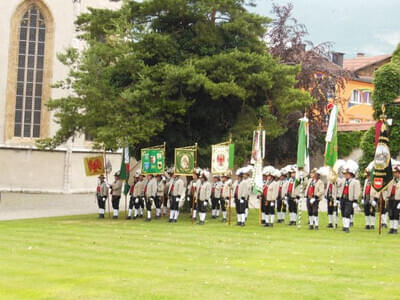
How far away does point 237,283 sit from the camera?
12016 mm

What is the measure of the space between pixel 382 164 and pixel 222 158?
6.38 metres

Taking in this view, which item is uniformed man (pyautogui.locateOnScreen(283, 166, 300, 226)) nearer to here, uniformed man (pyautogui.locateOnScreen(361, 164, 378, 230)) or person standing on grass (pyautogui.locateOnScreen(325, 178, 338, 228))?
person standing on grass (pyautogui.locateOnScreen(325, 178, 338, 228))

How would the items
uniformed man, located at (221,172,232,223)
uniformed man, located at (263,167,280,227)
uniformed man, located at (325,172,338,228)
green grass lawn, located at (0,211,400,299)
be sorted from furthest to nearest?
uniformed man, located at (221,172,232,223)
uniformed man, located at (263,167,280,227)
uniformed man, located at (325,172,338,228)
green grass lawn, located at (0,211,400,299)

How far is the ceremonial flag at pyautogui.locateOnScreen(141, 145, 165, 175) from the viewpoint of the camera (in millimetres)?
27344

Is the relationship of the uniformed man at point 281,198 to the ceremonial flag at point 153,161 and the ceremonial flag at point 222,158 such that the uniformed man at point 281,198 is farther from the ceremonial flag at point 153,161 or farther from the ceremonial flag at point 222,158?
the ceremonial flag at point 153,161

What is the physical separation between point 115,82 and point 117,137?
333 cm

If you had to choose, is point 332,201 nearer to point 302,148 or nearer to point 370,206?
point 370,206

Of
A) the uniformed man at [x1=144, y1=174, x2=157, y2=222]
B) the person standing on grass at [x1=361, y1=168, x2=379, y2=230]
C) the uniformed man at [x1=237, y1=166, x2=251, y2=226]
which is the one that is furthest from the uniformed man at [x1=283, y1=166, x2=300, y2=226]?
the uniformed man at [x1=144, y1=174, x2=157, y2=222]

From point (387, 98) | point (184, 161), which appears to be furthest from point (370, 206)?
point (387, 98)

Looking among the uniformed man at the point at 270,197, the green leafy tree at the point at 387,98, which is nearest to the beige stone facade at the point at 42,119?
the green leafy tree at the point at 387,98

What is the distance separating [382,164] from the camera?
→ 21.5 meters

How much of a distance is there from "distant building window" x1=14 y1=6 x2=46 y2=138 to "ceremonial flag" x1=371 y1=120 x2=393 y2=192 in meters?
25.0

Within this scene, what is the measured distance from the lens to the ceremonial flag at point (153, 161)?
27.3 meters

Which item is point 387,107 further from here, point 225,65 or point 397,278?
point 397,278
